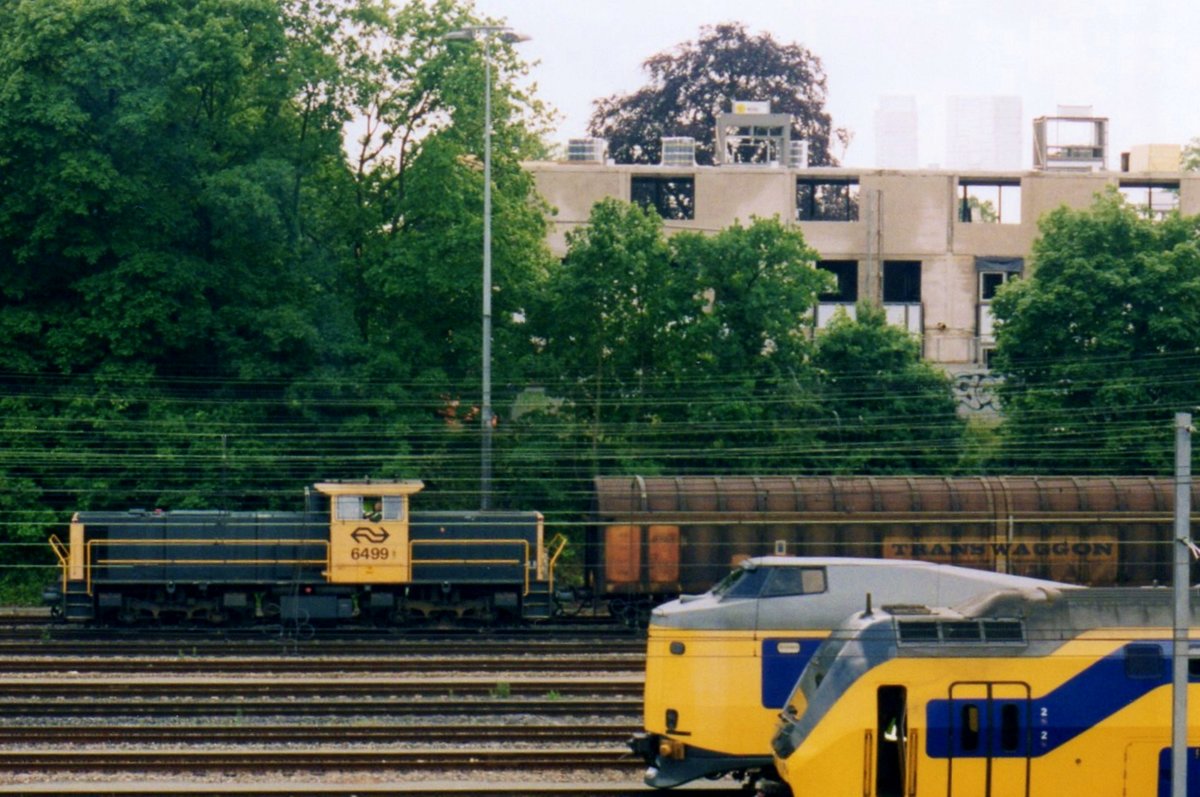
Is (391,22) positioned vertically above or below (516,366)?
above

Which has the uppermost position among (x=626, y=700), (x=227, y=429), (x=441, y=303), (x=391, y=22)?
(x=391, y=22)

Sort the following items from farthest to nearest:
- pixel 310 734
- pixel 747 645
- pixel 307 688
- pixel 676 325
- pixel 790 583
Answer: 1. pixel 676 325
2. pixel 307 688
3. pixel 310 734
4. pixel 790 583
5. pixel 747 645

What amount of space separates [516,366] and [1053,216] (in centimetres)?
1521

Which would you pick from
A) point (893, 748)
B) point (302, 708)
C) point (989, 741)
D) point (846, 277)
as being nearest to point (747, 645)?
point (893, 748)

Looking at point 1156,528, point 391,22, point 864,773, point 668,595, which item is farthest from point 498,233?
point 864,773

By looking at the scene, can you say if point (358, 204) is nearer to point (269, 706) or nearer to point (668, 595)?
point (668, 595)

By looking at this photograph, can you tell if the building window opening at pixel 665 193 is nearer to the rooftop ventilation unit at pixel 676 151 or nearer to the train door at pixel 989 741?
the rooftop ventilation unit at pixel 676 151

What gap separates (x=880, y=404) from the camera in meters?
39.9

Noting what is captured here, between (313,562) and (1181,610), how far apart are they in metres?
19.4

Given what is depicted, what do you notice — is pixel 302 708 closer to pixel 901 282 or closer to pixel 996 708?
pixel 996 708

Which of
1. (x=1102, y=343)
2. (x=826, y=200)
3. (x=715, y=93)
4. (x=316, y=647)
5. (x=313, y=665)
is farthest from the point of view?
(x=715, y=93)

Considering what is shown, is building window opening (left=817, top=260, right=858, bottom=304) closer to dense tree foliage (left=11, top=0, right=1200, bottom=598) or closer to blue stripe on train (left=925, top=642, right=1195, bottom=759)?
dense tree foliage (left=11, top=0, right=1200, bottom=598)

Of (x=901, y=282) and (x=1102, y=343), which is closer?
(x=1102, y=343)

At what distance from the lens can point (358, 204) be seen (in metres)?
41.6
